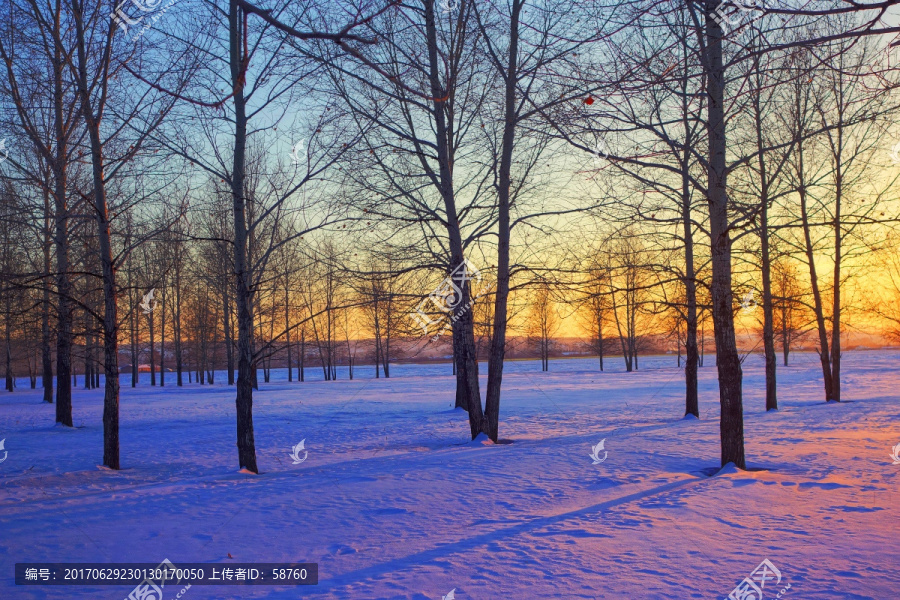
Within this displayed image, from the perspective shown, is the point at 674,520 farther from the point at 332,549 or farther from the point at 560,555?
the point at 332,549

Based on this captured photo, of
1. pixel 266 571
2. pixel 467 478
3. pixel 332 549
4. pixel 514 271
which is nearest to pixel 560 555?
pixel 332 549

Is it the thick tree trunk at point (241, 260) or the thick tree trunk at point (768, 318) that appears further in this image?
the thick tree trunk at point (768, 318)

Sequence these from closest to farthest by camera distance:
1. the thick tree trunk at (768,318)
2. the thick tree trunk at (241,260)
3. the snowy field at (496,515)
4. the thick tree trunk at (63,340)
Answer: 1. the snowy field at (496,515)
2. the thick tree trunk at (241,260)
3. the thick tree trunk at (63,340)
4. the thick tree trunk at (768,318)

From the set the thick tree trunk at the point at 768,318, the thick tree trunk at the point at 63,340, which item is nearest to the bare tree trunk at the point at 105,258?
the thick tree trunk at the point at 63,340

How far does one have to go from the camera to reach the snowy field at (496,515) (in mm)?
3980

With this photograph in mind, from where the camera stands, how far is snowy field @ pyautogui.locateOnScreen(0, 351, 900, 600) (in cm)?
398

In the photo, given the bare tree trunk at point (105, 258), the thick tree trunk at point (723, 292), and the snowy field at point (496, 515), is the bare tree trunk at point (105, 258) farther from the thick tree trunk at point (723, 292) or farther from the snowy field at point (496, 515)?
the thick tree trunk at point (723, 292)

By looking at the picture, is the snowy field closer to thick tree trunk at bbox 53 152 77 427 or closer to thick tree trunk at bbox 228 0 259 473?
thick tree trunk at bbox 228 0 259 473

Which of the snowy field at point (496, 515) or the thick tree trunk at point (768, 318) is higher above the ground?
the thick tree trunk at point (768, 318)

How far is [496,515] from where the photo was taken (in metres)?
5.71

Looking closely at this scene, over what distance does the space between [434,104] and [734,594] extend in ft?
31.9

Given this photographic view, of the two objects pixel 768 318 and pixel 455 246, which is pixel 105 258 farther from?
pixel 768 318

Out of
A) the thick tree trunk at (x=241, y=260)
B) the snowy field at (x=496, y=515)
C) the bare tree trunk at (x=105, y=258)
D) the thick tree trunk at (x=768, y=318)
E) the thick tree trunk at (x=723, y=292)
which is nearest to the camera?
the snowy field at (x=496, y=515)

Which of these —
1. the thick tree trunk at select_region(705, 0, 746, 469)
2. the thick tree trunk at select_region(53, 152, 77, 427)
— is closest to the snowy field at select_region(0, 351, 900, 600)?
the thick tree trunk at select_region(705, 0, 746, 469)
